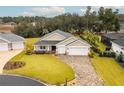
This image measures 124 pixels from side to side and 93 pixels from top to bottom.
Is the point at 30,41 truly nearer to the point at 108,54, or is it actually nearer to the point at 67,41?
the point at 67,41

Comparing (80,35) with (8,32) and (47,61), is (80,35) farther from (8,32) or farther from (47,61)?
(8,32)

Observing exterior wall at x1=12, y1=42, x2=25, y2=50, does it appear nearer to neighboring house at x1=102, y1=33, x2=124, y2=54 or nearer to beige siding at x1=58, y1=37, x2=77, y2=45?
beige siding at x1=58, y1=37, x2=77, y2=45

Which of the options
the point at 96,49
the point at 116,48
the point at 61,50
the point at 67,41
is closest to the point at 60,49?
the point at 61,50

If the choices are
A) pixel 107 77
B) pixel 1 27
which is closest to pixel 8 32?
pixel 1 27

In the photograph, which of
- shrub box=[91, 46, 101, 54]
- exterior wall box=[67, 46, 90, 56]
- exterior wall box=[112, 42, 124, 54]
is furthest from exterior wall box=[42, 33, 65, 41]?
exterior wall box=[112, 42, 124, 54]
